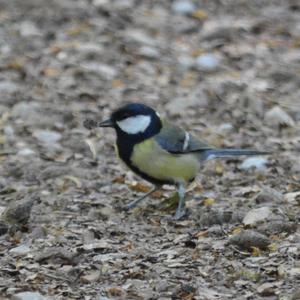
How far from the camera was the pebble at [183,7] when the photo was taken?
29.6ft

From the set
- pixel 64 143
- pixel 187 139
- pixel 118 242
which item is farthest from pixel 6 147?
pixel 118 242

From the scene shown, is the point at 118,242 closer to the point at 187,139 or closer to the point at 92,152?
the point at 187,139

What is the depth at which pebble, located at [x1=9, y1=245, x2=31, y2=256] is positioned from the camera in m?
4.71

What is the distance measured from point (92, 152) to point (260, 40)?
261cm

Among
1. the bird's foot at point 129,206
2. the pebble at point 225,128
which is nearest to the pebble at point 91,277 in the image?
the bird's foot at point 129,206

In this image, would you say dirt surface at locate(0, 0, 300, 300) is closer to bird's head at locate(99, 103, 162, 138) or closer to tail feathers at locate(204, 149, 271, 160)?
tail feathers at locate(204, 149, 271, 160)

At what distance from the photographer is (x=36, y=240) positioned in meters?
4.91

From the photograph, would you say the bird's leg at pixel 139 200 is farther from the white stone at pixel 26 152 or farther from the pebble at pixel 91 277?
the pebble at pixel 91 277

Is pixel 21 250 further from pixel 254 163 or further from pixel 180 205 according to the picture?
pixel 254 163

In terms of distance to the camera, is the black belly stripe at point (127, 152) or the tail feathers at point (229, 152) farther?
the tail feathers at point (229, 152)

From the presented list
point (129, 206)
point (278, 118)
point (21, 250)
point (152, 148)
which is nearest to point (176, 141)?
point (152, 148)

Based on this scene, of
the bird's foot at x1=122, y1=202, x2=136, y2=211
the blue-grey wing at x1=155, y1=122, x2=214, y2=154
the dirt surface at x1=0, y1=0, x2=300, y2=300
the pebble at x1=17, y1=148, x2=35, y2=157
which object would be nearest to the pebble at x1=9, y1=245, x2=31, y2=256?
the dirt surface at x1=0, y1=0, x2=300, y2=300

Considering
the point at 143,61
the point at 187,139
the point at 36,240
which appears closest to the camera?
the point at 36,240

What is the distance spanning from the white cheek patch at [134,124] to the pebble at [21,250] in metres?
1.04
